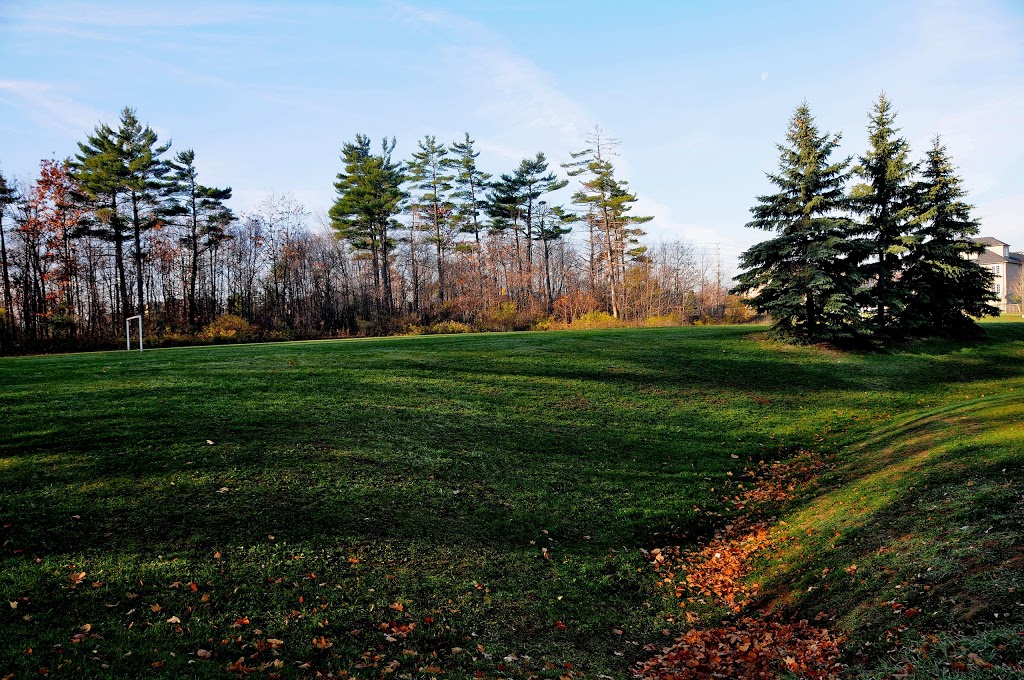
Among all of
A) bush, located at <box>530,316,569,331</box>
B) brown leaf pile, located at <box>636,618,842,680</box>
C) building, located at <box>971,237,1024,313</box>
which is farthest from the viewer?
building, located at <box>971,237,1024,313</box>

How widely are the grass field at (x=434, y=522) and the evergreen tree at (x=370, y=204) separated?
25.7 meters

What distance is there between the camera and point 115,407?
930cm

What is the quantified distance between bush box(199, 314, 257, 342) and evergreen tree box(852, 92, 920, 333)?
29426 mm

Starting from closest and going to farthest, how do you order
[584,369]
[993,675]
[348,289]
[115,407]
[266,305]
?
[993,675]
[115,407]
[584,369]
[266,305]
[348,289]

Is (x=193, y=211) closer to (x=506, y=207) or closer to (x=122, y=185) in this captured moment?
(x=122, y=185)

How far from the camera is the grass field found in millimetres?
4645

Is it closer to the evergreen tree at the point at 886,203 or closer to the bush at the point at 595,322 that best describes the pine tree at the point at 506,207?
the bush at the point at 595,322

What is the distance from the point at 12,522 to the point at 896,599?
8663 mm

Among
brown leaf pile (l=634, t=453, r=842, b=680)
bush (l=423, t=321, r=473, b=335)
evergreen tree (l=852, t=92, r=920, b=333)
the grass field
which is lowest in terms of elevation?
brown leaf pile (l=634, t=453, r=842, b=680)

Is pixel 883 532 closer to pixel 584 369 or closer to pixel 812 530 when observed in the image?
pixel 812 530

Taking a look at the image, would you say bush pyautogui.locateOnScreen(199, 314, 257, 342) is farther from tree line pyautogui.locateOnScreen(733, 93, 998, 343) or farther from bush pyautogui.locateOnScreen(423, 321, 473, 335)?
tree line pyautogui.locateOnScreen(733, 93, 998, 343)

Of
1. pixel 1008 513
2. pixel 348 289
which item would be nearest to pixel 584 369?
pixel 1008 513

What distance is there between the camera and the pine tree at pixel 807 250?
733 inches

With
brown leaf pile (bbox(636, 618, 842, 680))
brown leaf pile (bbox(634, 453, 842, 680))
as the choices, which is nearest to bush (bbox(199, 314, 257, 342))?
brown leaf pile (bbox(634, 453, 842, 680))
